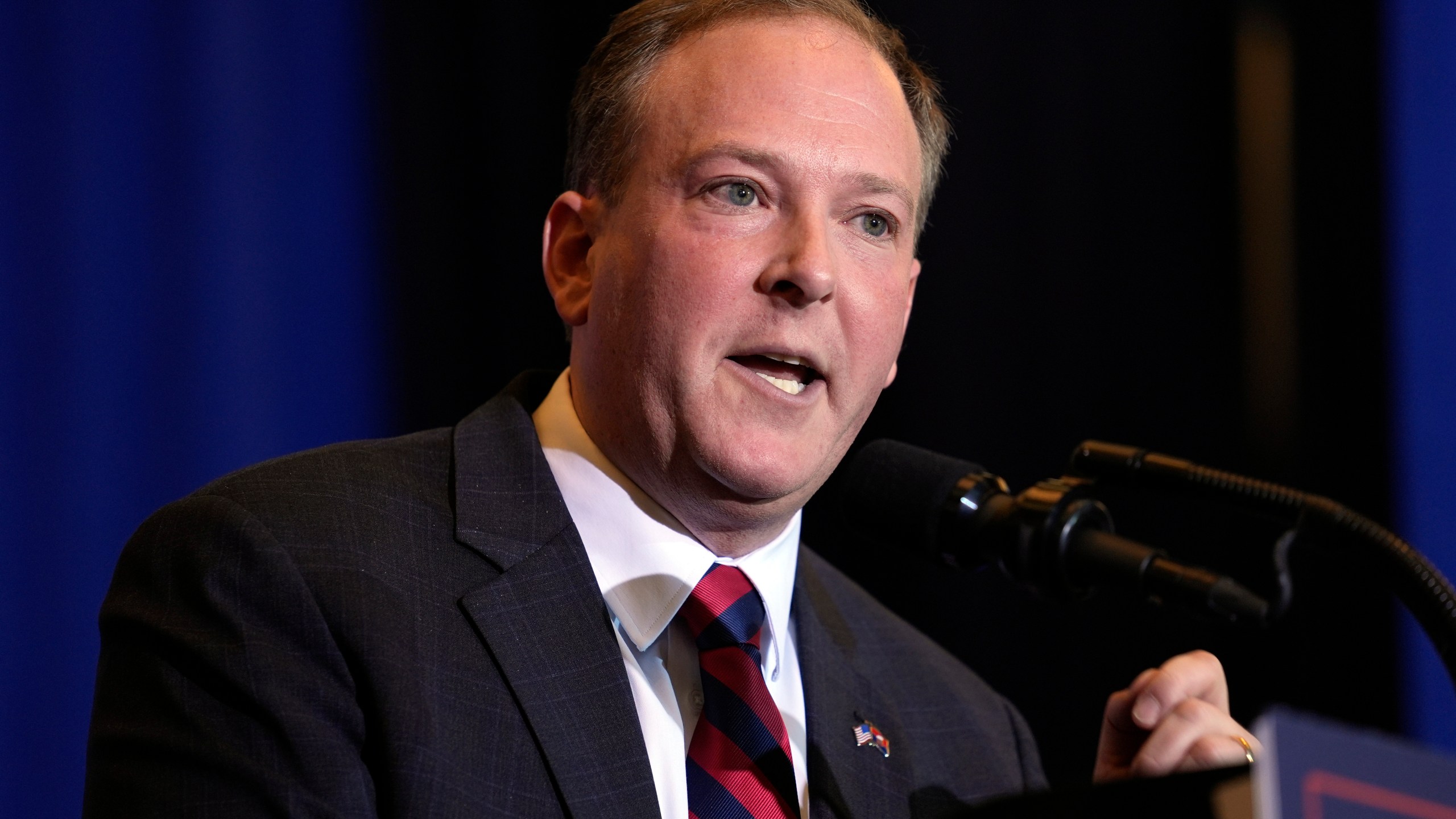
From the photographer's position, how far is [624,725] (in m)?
1.41

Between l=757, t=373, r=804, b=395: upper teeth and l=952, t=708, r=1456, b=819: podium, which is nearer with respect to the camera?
l=952, t=708, r=1456, b=819: podium

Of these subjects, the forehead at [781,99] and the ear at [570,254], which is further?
the ear at [570,254]

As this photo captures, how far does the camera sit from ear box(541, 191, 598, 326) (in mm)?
1735

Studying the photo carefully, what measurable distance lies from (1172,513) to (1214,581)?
71.3 inches

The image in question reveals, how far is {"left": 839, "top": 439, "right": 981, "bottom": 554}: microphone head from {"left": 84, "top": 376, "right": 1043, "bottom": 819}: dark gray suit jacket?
0.33m

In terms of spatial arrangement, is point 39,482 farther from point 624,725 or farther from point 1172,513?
point 1172,513

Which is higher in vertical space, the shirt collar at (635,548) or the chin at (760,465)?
the chin at (760,465)

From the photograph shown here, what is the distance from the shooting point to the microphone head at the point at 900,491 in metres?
1.36

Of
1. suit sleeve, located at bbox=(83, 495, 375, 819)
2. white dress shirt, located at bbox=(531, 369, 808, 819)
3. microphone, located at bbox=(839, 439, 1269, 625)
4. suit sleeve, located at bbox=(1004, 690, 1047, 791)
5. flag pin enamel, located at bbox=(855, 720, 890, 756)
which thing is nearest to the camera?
microphone, located at bbox=(839, 439, 1269, 625)

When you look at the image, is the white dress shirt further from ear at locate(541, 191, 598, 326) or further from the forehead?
the forehead

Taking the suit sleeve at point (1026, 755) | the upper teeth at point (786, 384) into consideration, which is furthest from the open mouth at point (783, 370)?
the suit sleeve at point (1026, 755)

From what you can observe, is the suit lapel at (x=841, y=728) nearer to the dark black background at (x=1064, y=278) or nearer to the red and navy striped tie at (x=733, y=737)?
the red and navy striped tie at (x=733, y=737)

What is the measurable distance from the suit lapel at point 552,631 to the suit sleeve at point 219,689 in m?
0.19

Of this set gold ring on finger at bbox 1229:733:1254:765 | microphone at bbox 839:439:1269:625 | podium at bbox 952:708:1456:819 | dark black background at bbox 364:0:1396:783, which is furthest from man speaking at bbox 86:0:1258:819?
dark black background at bbox 364:0:1396:783
